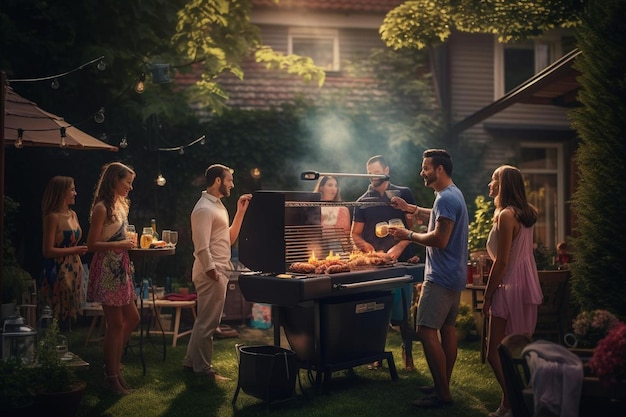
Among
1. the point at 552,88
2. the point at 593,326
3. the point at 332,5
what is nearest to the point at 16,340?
the point at 593,326

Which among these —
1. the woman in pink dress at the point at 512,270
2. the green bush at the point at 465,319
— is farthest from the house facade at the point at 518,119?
the woman in pink dress at the point at 512,270

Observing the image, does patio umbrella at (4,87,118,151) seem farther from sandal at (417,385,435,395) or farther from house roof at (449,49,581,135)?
house roof at (449,49,581,135)

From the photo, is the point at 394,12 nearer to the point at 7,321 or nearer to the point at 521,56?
the point at 521,56

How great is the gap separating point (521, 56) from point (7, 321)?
13.3 metres

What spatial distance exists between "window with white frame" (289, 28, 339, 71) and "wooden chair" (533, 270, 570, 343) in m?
9.10

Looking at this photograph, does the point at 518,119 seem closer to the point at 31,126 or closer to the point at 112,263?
the point at 31,126

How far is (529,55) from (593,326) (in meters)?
12.6

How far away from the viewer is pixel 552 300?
26.9 feet

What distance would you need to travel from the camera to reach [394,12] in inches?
524

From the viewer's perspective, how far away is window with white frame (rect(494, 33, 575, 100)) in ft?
53.5

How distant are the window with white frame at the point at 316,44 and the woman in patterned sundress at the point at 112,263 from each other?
32.5 feet

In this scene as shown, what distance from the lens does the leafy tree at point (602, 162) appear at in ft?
19.3

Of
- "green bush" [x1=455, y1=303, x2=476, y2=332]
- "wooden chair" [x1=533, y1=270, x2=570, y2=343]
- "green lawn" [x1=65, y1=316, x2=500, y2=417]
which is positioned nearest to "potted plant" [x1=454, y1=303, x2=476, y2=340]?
"green bush" [x1=455, y1=303, x2=476, y2=332]

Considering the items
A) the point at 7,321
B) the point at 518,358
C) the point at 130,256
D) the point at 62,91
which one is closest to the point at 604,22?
the point at 518,358
